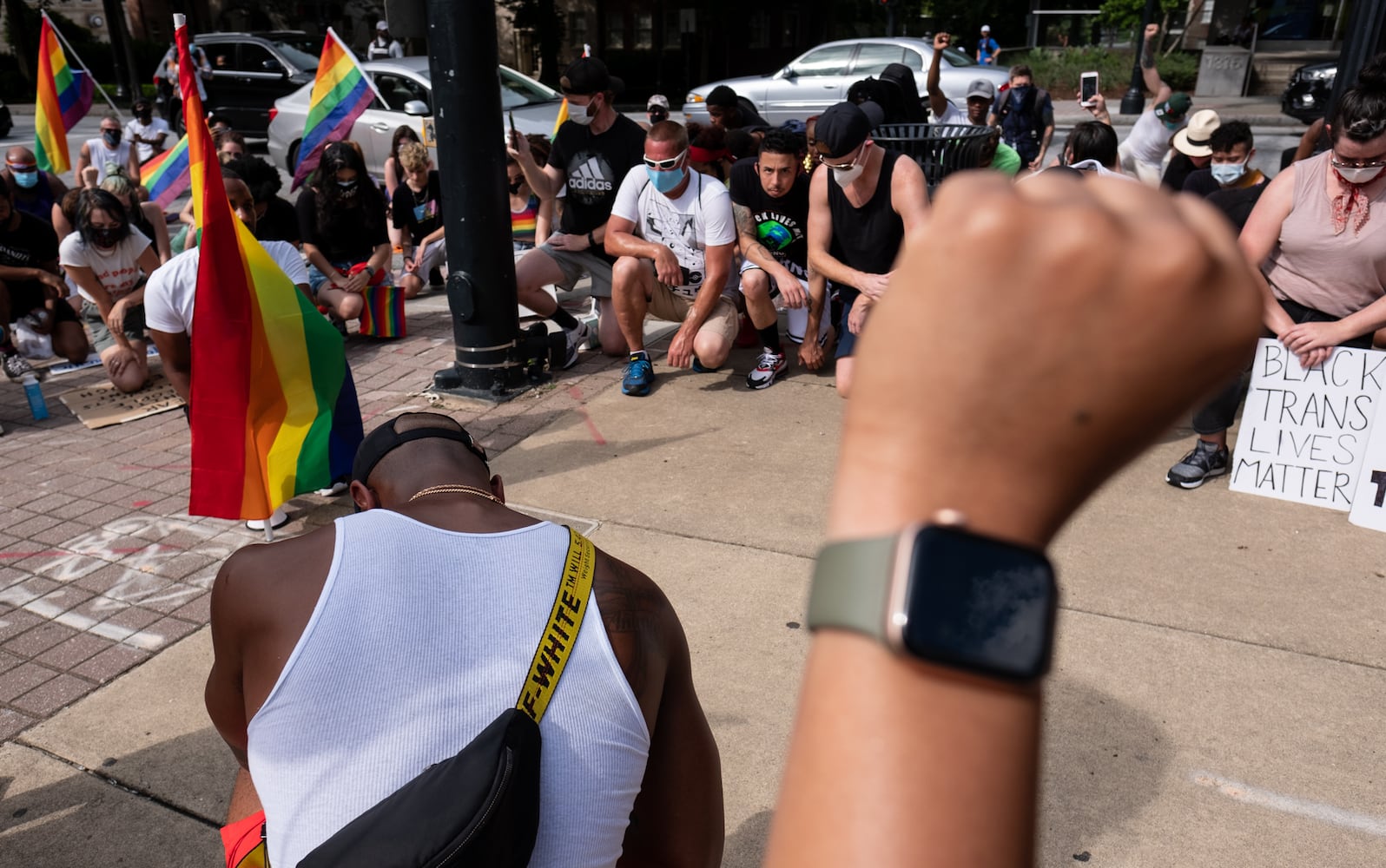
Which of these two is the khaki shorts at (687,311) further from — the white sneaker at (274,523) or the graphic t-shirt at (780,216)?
the white sneaker at (274,523)

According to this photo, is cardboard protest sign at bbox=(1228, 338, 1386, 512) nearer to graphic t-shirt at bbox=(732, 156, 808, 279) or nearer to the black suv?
graphic t-shirt at bbox=(732, 156, 808, 279)

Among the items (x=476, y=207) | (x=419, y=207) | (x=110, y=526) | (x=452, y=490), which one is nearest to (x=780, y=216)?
(x=476, y=207)

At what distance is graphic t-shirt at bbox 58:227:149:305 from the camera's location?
20.0 ft

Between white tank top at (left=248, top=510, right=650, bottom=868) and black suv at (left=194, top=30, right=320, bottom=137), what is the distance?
17817mm

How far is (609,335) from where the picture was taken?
260 inches

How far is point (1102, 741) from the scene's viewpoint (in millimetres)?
2838

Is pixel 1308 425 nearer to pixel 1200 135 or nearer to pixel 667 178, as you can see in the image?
pixel 1200 135

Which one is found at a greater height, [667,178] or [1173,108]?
[1173,108]

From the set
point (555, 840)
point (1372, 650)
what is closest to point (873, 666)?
point (555, 840)

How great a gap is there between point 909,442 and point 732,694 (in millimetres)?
2626

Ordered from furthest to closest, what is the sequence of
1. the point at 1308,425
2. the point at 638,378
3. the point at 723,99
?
the point at 723,99
the point at 638,378
the point at 1308,425

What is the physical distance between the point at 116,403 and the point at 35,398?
420 millimetres

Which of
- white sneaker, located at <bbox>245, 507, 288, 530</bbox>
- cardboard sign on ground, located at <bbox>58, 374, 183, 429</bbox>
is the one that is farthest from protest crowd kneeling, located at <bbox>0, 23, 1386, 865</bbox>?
white sneaker, located at <bbox>245, 507, 288, 530</bbox>

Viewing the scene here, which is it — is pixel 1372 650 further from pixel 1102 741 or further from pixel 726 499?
pixel 726 499
